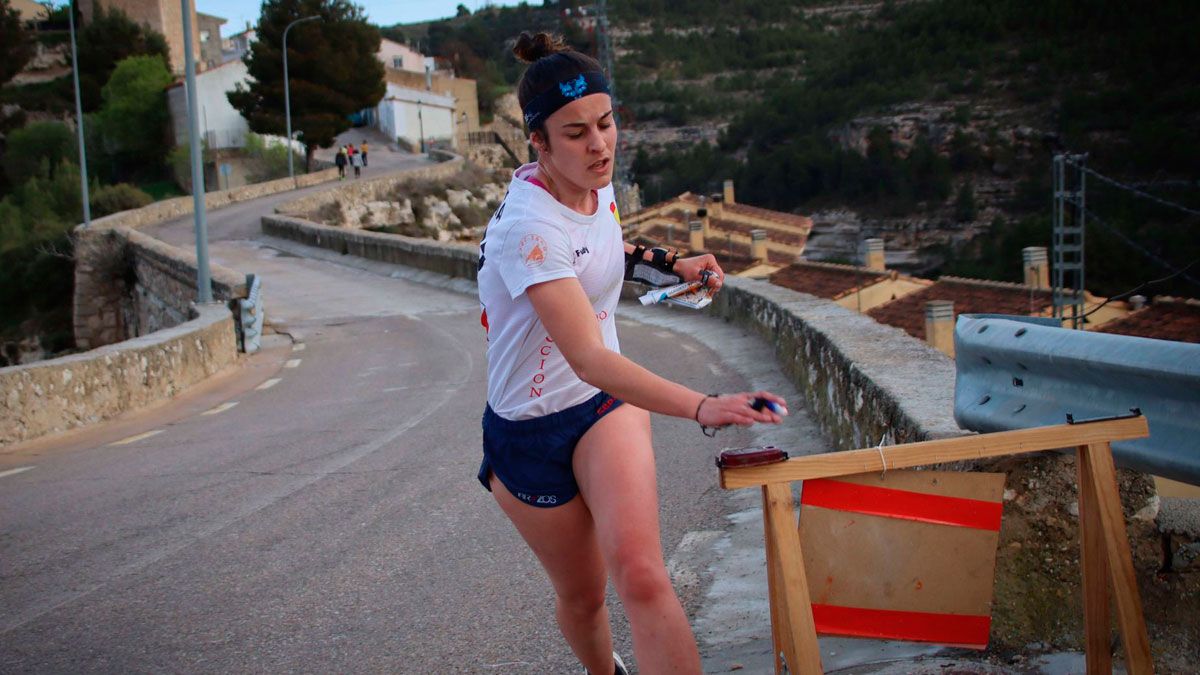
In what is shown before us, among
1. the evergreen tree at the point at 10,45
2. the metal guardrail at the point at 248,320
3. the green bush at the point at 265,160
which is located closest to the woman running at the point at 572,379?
the metal guardrail at the point at 248,320

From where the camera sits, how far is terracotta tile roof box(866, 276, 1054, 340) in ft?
Answer: 106

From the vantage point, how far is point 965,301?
3344 cm

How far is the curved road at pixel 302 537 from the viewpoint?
4598mm

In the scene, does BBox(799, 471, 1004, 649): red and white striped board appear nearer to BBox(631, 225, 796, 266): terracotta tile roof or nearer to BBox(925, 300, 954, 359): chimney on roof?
BBox(925, 300, 954, 359): chimney on roof

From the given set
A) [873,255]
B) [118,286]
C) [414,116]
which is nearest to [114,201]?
[118,286]

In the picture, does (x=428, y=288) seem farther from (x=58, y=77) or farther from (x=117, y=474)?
(x=58, y=77)

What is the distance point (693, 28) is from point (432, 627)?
469 feet

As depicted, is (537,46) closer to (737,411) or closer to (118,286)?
(737,411)

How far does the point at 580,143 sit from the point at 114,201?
60755 mm

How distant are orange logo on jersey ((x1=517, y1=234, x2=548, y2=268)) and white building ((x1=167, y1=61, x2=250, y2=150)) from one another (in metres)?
75.2

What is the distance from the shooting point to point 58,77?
309ft

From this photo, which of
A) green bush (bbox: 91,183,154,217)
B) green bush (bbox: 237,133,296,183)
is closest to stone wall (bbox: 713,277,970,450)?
green bush (bbox: 91,183,154,217)

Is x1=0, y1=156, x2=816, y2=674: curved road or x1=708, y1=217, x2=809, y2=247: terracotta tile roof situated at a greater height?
x1=0, y1=156, x2=816, y2=674: curved road

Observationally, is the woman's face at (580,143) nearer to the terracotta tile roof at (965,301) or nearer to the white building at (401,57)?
the terracotta tile roof at (965,301)
